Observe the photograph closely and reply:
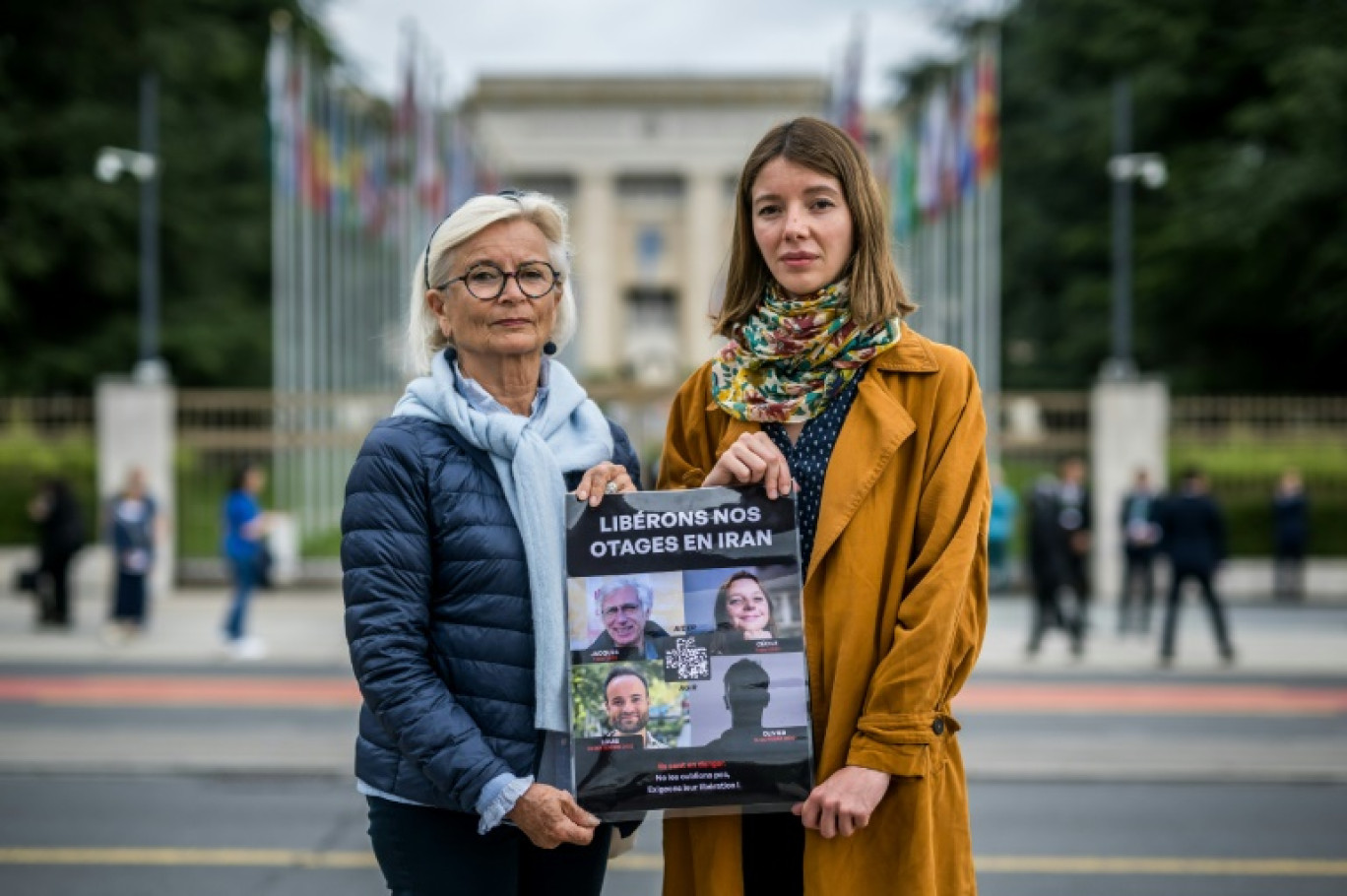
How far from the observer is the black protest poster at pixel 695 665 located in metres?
2.61

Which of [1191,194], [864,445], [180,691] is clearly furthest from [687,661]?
[1191,194]

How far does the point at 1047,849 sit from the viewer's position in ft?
22.4

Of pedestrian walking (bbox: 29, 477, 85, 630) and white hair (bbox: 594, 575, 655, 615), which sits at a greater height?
white hair (bbox: 594, 575, 655, 615)

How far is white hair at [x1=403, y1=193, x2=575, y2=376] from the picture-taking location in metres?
2.82

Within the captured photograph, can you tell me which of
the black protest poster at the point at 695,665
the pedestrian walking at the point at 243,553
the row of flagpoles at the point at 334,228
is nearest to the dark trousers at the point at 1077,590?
the pedestrian walking at the point at 243,553

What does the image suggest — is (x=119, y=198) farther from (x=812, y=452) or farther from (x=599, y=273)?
(x=599, y=273)

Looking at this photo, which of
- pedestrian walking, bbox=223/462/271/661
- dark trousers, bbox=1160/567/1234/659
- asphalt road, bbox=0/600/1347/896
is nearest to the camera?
asphalt road, bbox=0/600/1347/896

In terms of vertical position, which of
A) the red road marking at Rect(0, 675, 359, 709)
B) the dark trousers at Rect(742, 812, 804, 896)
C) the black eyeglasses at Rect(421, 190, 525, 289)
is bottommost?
the red road marking at Rect(0, 675, 359, 709)

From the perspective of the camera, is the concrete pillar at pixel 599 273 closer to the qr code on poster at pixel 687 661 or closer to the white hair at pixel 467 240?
the white hair at pixel 467 240

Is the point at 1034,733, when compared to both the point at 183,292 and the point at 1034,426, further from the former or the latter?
the point at 183,292

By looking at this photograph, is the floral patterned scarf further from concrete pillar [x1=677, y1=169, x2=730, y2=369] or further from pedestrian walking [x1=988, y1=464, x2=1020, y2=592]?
concrete pillar [x1=677, y1=169, x2=730, y2=369]

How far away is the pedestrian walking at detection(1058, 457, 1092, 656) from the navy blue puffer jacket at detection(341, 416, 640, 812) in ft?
41.0

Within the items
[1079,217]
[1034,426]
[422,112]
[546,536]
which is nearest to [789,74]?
[1079,217]

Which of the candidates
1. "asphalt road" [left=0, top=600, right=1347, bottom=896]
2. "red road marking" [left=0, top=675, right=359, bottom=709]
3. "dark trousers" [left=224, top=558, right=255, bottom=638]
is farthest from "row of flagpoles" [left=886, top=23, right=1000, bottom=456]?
"red road marking" [left=0, top=675, right=359, bottom=709]
